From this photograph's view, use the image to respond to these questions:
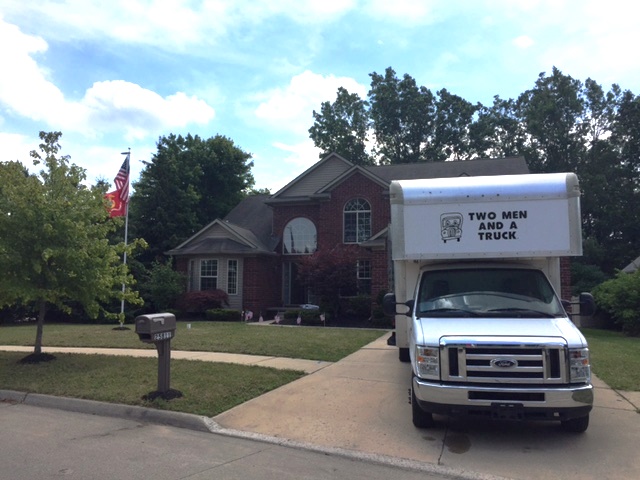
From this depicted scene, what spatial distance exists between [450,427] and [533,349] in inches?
62.9

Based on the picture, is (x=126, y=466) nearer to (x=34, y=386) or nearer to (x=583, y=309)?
(x=34, y=386)

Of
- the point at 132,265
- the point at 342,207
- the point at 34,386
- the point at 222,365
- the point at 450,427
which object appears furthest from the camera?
the point at 132,265

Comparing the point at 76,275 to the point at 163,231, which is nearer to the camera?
the point at 76,275

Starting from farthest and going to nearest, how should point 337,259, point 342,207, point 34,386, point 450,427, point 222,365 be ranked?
point 342,207, point 337,259, point 222,365, point 34,386, point 450,427

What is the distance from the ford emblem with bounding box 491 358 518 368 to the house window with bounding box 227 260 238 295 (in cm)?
1878

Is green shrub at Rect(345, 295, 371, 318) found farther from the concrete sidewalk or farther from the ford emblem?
the ford emblem

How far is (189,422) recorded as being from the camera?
655 centimetres

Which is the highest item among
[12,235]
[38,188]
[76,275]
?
[38,188]

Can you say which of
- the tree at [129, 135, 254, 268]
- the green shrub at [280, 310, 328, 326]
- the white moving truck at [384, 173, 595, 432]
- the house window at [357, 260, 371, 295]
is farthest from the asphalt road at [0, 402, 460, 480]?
the tree at [129, 135, 254, 268]

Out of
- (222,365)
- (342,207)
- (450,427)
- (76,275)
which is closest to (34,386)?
(76,275)

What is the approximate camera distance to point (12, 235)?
9820mm

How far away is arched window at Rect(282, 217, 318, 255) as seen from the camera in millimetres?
24688

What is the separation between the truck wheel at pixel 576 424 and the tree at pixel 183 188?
25030 mm

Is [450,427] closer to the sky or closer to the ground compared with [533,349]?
closer to the ground
